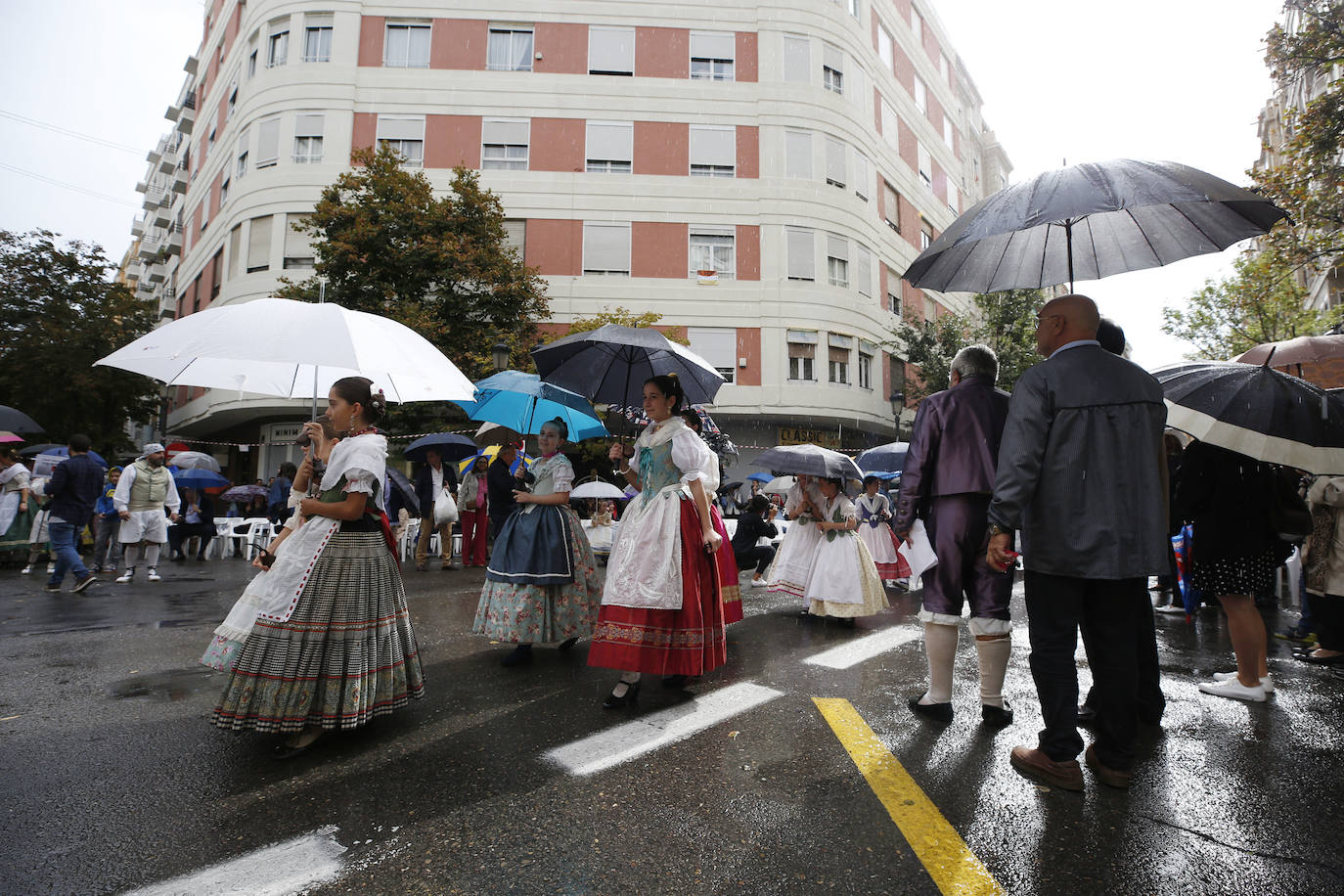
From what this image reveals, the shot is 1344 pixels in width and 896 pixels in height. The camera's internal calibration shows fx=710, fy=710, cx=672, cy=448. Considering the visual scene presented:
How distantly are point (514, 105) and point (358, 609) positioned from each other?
22.3 meters

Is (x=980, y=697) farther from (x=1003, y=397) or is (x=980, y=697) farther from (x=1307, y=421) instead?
(x=1307, y=421)

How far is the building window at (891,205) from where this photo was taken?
26000 mm

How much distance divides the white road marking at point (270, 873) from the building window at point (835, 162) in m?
23.9

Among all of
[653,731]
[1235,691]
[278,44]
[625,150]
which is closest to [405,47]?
[278,44]

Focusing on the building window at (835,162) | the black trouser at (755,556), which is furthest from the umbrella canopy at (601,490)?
the building window at (835,162)

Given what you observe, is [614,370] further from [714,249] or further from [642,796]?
[714,249]

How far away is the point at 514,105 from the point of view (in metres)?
22.3

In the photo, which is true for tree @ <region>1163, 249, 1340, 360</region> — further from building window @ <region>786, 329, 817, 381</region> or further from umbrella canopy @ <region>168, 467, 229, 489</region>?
umbrella canopy @ <region>168, 467, 229, 489</region>

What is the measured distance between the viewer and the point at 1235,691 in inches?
172

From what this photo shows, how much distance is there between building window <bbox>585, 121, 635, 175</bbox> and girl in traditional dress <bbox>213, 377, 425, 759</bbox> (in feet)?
67.7

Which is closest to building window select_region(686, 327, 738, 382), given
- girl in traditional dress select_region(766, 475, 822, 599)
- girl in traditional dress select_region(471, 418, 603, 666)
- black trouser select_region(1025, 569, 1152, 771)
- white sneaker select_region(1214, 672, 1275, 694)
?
girl in traditional dress select_region(766, 475, 822, 599)

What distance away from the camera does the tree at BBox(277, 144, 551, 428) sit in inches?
739

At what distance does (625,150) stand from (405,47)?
299 inches

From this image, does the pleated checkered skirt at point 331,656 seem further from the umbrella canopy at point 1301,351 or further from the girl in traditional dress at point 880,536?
the girl in traditional dress at point 880,536
